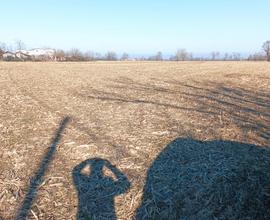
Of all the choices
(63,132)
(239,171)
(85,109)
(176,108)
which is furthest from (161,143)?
(85,109)

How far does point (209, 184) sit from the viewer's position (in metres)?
5.34

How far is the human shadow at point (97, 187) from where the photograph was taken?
4.87 metres

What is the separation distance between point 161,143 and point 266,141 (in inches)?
90.0

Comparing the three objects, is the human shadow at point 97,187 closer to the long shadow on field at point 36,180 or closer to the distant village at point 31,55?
the long shadow on field at point 36,180

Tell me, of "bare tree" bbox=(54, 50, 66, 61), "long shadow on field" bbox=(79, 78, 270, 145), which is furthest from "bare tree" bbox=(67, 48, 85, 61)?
"long shadow on field" bbox=(79, 78, 270, 145)

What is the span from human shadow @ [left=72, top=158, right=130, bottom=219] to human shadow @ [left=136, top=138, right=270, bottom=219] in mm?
473

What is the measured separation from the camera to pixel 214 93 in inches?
549

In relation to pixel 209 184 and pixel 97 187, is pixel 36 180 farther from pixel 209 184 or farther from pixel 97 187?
pixel 209 184

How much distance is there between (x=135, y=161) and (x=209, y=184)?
1.57 meters

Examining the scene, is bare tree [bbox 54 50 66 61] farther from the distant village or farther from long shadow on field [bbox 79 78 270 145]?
Answer: long shadow on field [bbox 79 78 270 145]

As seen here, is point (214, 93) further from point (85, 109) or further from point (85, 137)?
point (85, 137)

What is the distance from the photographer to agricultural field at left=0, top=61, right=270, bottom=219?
16.2 ft

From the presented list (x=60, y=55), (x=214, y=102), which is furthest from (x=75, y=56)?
(x=214, y=102)

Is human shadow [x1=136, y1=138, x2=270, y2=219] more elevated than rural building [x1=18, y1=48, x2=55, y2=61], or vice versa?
human shadow [x1=136, y1=138, x2=270, y2=219]
